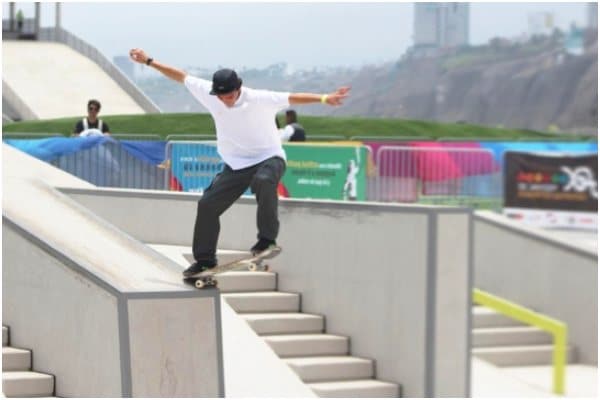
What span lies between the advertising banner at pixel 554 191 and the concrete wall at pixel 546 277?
4.02m

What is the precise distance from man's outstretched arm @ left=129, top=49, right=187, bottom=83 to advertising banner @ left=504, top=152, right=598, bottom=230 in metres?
10.8

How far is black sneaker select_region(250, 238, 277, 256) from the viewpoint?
452 inches

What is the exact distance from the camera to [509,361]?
1653cm

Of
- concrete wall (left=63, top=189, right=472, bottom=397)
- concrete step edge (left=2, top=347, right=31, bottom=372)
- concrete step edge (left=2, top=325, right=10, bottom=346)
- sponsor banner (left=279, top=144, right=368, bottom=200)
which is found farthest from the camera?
sponsor banner (left=279, top=144, right=368, bottom=200)

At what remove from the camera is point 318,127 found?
29.6m

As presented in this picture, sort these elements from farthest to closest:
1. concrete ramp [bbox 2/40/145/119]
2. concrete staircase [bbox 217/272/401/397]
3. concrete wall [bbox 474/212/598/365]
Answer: concrete ramp [bbox 2/40/145/119] < concrete wall [bbox 474/212/598/365] < concrete staircase [bbox 217/272/401/397]

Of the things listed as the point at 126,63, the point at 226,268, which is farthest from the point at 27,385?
Answer: the point at 126,63

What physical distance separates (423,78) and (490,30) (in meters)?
2.02

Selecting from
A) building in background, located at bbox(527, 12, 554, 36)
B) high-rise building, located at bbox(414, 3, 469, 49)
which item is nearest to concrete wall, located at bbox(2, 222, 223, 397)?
high-rise building, located at bbox(414, 3, 469, 49)

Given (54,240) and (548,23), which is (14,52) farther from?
(54,240)

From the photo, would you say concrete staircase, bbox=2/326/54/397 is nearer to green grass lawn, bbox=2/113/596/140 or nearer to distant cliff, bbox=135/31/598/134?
green grass lawn, bbox=2/113/596/140

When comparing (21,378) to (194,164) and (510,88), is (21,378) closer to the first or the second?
(194,164)

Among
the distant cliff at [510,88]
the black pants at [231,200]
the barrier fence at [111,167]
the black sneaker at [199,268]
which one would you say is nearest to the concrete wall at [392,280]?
the black pants at [231,200]

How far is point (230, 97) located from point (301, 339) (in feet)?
10.7
